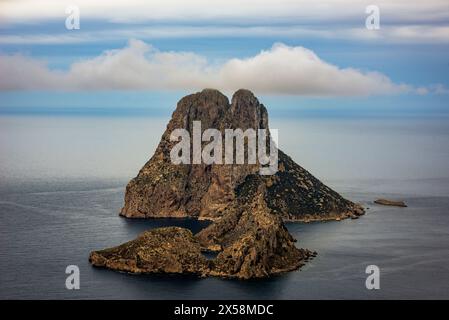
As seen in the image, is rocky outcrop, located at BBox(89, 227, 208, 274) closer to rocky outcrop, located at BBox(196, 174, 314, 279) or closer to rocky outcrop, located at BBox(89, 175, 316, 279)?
rocky outcrop, located at BBox(89, 175, 316, 279)

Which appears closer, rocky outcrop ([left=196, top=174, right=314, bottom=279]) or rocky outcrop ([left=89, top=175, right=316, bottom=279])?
rocky outcrop ([left=196, top=174, right=314, bottom=279])

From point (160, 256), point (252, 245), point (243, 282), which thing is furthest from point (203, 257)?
point (243, 282)

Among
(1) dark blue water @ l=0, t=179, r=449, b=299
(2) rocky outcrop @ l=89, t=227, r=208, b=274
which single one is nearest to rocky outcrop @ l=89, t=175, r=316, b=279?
(2) rocky outcrop @ l=89, t=227, r=208, b=274

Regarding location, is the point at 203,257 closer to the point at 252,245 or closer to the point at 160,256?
the point at 160,256

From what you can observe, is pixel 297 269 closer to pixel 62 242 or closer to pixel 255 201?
pixel 255 201

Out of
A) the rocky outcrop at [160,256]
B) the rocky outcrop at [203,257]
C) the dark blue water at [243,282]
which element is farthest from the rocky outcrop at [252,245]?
the rocky outcrop at [160,256]

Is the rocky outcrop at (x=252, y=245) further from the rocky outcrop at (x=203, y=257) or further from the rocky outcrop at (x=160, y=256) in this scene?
the rocky outcrop at (x=160, y=256)

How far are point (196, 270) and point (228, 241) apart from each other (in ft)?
61.3

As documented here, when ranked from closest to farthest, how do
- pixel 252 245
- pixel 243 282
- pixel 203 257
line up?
1. pixel 243 282
2. pixel 252 245
3. pixel 203 257

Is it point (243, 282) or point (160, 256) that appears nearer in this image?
point (243, 282)

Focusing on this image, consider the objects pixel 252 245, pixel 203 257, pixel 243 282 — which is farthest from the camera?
pixel 203 257

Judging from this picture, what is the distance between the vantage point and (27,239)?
189625 mm

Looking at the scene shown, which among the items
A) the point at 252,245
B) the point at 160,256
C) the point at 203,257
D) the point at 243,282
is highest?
the point at 252,245
